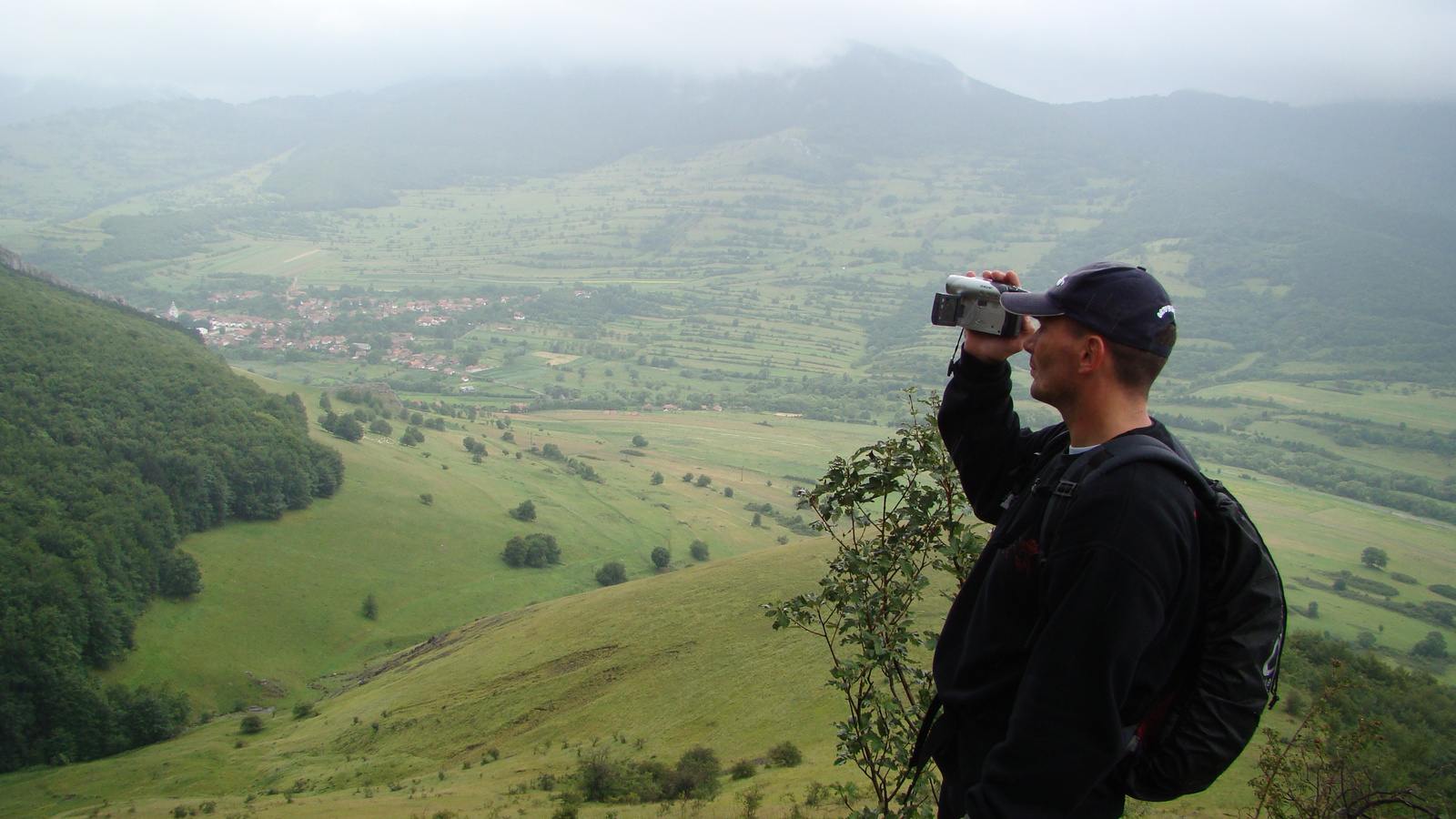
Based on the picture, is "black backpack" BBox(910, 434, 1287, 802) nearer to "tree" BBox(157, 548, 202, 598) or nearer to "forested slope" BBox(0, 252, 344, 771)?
"forested slope" BBox(0, 252, 344, 771)

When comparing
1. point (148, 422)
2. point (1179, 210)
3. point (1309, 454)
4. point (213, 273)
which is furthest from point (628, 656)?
point (1179, 210)

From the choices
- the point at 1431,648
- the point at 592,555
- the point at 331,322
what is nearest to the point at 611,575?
the point at 592,555

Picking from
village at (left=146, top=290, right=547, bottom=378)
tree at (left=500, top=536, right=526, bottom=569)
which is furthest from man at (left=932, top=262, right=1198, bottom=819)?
village at (left=146, top=290, right=547, bottom=378)

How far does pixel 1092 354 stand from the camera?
2.00 metres

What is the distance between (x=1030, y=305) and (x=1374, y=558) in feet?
216

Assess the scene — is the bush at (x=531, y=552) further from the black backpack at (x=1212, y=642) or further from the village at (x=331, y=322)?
the village at (x=331, y=322)

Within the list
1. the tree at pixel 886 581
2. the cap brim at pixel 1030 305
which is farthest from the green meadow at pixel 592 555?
the cap brim at pixel 1030 305

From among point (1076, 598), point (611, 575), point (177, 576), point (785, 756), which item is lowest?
point (611, 575)

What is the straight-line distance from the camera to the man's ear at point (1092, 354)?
199cm

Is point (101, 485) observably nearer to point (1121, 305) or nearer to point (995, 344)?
point (995, 344)

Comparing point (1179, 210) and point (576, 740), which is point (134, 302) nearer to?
point (576, 740)

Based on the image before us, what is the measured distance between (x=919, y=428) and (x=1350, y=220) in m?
217

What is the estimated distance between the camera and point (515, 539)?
51.9m

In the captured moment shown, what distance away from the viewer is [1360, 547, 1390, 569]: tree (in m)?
51.2
